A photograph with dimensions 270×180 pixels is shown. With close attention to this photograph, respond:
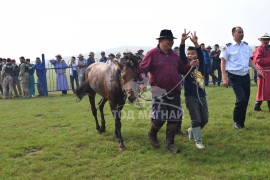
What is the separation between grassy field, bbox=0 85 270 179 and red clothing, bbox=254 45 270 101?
48 cm

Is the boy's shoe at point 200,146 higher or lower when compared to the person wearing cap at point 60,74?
lower

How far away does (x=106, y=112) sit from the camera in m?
10.1

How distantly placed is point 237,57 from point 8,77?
499 inches

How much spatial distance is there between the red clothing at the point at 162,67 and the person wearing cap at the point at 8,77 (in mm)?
Result: 12261

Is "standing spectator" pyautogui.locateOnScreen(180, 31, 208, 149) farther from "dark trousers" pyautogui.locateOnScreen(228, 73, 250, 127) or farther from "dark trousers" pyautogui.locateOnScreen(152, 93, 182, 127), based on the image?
"dark trousers" pyautogui.locateOnScreen(228, 73, 250, 127)

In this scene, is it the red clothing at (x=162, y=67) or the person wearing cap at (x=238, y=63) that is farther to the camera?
the person wearing cap at (x=238, y=63)

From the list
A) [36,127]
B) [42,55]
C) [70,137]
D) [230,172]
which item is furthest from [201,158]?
[42,55]

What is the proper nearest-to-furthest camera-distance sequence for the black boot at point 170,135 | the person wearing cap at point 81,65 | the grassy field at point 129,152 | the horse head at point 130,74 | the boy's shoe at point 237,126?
the grassy field at point 129,152, the horse head at point 130,74, the black boot at point 170,135, the boy's shoe at point 237,126, the person wearing cap at point 81,65

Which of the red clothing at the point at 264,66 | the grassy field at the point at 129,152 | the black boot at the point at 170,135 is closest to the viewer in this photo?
the grassy field at the point at 129,152

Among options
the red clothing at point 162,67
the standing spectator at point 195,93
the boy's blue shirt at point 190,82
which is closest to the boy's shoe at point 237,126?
the standing spectator at point 195,93

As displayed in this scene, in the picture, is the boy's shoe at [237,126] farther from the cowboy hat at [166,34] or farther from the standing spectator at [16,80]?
the standing spectator at [16,80]

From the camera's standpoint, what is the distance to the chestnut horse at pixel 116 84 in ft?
18.2

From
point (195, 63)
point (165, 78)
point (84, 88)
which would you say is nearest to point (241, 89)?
point (195, 63)

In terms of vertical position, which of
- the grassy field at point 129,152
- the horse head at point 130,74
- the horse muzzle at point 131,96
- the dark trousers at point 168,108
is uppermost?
the horse head at point 130,74
